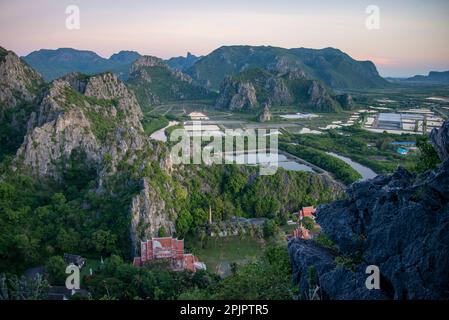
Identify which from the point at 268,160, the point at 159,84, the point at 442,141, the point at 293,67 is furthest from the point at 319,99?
the point at 442,141

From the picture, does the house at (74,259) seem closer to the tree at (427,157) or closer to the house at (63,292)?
the house at (63,292)

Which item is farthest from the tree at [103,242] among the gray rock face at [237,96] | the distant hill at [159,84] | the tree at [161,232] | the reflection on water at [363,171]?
the distant hill at [159,84]

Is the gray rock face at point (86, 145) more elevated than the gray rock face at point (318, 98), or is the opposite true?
the gray rock face at point (318, 98)

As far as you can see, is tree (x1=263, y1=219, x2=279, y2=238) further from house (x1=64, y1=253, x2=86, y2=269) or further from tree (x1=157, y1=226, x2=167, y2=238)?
house (x1=64, y1=253, x2=86, y2=269)

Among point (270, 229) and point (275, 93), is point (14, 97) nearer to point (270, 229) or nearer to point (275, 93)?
point (270, 229)

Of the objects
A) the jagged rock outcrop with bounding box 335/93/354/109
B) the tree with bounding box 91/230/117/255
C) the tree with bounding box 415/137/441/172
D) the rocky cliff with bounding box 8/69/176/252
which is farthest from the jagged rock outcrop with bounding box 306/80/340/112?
the tree with bounding box 415/137/441/172
